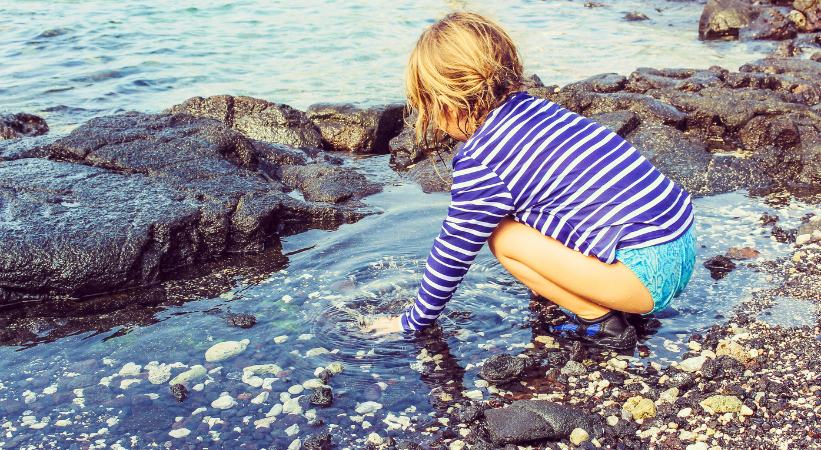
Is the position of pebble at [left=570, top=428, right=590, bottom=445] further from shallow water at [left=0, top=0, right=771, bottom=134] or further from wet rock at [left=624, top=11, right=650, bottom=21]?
wet rock at [left=624, top=11, right=650, bottom=21]

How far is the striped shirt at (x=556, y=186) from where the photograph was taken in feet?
12.0

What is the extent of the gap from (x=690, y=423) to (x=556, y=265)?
934 millimetres

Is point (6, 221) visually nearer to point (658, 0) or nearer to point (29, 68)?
point (29, 68)

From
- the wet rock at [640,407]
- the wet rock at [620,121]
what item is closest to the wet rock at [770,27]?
the wet rock at [620,121]

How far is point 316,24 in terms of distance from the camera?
16.9m

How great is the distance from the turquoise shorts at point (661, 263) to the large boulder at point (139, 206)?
295 cm

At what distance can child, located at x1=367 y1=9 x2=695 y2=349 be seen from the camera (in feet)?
11.9

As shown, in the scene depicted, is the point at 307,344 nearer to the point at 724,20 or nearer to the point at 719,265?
the point at 719,265

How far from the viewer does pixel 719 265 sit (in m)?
5.06

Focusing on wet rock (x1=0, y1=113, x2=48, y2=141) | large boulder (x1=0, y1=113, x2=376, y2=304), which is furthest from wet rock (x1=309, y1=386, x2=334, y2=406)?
wet rock (x1=0, y1=113, x2=48, y2=141)

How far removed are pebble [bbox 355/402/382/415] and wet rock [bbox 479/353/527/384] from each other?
1.86 ft

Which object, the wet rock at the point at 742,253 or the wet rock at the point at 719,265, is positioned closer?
the wet rock at the point at 719,265

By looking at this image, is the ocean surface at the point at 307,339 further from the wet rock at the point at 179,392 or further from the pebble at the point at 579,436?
the pebble at the point at 579,436

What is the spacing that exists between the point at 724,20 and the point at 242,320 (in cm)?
1514
